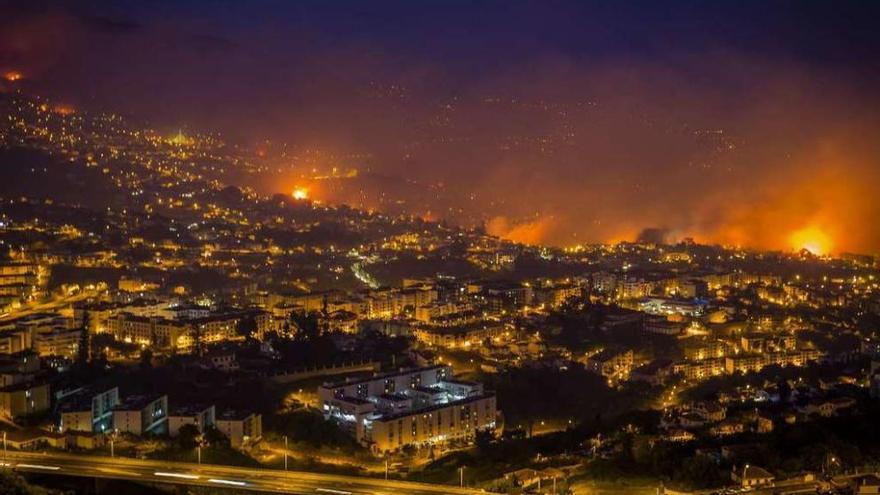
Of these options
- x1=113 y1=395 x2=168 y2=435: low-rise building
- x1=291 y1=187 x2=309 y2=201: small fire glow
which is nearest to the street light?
x1=113 y1=395 x2=168 y2=435: low-rise building

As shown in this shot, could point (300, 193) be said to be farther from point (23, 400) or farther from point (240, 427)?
point (240, 427)

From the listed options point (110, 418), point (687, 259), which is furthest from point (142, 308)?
point (687, 259)

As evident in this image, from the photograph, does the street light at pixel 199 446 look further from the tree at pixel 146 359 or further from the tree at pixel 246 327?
the tree at pixel 246 327

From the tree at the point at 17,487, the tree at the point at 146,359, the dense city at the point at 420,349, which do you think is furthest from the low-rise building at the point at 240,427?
the tree at the point at 17,487

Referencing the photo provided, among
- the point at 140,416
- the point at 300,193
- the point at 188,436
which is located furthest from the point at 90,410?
the point at 300,193

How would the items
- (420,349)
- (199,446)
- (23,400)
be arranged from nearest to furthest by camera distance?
(199,446) → (23,400) → (420,349)

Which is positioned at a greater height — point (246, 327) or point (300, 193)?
point (300, 193)
